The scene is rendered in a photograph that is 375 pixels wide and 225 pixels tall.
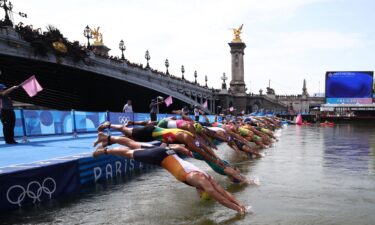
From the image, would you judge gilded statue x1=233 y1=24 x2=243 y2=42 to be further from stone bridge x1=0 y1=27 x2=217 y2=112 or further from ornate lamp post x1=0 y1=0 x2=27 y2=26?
ornate lamp post x1=0 y1=0 x2=27 y2=26

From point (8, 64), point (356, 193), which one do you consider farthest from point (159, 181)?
point (8, 64)

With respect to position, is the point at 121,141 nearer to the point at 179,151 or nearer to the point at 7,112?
the point at 179,151

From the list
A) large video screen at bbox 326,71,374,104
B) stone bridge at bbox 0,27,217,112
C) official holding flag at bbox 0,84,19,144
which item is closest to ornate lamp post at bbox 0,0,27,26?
stone bridge at bbox 0,27,217,112

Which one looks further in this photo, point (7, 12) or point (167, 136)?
point (7, 12)

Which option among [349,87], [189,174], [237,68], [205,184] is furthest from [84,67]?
[237,68]

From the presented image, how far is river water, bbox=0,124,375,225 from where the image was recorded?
6578 mm

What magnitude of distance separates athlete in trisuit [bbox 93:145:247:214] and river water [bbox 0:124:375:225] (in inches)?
10.7

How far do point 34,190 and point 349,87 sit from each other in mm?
54287

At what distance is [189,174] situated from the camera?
6.55 metres

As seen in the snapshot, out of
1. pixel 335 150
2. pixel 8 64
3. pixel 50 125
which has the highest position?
pixel 8 64

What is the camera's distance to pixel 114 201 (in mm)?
7914

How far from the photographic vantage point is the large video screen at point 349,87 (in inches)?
2143

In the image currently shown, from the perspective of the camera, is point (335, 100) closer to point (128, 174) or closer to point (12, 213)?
point (128, 174)

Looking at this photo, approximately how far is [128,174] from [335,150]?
10.2 meters
